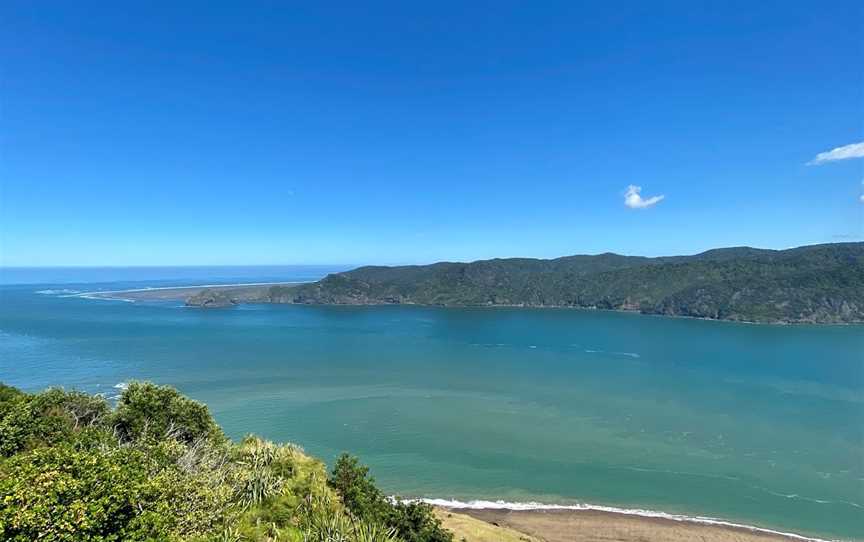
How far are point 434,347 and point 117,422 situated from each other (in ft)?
201

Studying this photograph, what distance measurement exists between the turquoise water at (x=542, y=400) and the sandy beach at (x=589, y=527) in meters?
1.65

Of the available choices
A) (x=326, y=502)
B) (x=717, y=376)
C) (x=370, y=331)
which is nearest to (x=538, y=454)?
(x=326, y=502)

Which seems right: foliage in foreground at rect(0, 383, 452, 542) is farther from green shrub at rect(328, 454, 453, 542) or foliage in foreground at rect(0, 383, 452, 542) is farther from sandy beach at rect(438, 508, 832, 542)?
sandy beach at rect(438, 508, 832, 542)

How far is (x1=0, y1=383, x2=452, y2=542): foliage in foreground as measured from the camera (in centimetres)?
809

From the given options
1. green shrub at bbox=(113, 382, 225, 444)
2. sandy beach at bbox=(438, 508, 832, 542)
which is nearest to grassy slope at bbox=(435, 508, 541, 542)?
sandy beach at bbox=(438, 508, 832, 542)

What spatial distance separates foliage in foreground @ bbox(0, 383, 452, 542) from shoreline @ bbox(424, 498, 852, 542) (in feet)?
35.7

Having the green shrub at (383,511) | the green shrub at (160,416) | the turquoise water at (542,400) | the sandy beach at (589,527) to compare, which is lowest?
the sandy beach at (589,527)

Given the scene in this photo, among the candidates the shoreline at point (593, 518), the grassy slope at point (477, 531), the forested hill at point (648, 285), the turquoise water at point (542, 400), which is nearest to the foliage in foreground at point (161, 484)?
the grassy slope at point (477, 531)

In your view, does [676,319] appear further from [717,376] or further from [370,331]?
[370,331]

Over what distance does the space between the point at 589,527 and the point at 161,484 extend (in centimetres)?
2486

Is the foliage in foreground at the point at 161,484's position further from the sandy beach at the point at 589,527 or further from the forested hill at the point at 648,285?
the forested hill at the point at 648,285

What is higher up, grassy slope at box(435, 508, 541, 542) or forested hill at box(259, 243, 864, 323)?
forested hill at box(259, 243, 864, 323)

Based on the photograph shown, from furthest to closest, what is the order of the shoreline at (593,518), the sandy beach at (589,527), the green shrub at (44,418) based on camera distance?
the shoreline at (593,518) < the sandy beach at (589,527) < the green shrub at (44,418)

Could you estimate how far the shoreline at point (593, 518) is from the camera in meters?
25.8
